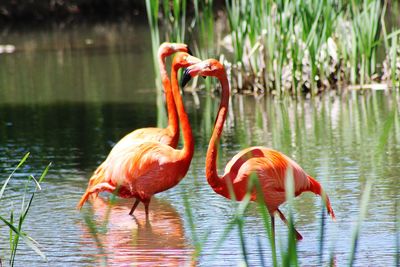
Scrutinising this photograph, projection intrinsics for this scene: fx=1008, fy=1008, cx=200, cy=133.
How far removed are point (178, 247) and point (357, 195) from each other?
145cm

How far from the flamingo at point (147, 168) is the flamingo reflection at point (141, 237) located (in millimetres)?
163

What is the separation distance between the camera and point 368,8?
32.4ft

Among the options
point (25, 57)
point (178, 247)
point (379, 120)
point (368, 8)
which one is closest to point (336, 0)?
point (368, 8)

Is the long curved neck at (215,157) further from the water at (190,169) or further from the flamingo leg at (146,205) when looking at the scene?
the flamingo leg at (146,205)

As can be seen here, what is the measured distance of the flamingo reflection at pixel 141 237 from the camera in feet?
17.7

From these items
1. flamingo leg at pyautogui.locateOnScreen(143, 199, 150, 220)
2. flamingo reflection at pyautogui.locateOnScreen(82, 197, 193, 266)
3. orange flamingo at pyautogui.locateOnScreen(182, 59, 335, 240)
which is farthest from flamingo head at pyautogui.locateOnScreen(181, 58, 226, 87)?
flamingo leg at pyautogui.locateOnScreen(143, 199, 150, 220)

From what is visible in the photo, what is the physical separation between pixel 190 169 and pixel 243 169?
2.26 metres

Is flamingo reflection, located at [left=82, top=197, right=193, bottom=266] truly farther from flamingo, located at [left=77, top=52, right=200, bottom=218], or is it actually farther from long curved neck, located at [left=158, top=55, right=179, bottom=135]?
long curved neck, located at [left=158, top=55, right=179, bottom=135]

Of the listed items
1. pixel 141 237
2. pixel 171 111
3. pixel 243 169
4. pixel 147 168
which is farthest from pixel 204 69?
pixel 171 111

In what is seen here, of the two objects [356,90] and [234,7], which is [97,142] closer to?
[234,7]

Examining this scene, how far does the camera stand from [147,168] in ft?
20.1

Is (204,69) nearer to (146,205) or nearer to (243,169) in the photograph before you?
(243,169)

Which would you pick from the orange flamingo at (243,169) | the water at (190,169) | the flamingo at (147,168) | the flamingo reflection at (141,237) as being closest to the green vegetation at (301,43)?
the water at (190,169)

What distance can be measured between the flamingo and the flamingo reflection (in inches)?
6.4
